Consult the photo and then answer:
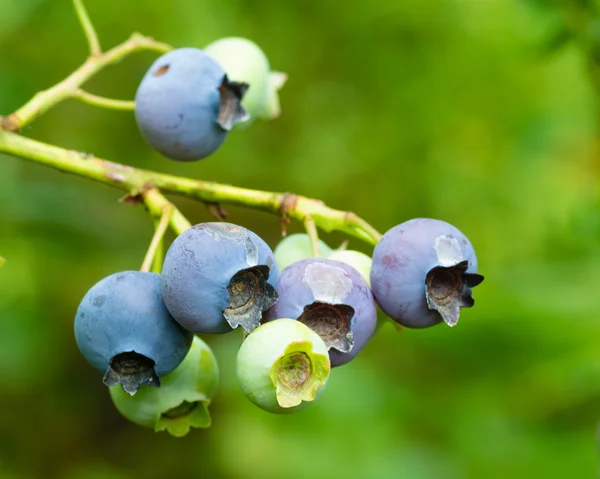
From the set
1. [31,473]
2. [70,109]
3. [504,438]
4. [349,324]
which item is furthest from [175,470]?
[349,324]

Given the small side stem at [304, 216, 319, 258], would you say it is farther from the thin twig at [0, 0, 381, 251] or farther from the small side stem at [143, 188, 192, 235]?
the small side stem at [143, 188, 192, 235]

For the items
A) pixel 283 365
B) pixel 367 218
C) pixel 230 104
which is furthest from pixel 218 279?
pixel 367 218

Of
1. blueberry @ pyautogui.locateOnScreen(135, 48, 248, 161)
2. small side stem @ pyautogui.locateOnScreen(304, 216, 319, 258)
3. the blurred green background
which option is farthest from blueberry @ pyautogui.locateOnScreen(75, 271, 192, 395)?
the blurred green background

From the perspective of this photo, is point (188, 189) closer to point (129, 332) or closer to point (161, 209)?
point (161, 209)

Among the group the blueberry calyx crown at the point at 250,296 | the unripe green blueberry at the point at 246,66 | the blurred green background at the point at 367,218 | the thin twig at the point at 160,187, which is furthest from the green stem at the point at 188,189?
the blurred green background at the point at 367,218

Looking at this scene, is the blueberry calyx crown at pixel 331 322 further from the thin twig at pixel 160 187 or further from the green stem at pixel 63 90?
the green stem at pixel 63 90

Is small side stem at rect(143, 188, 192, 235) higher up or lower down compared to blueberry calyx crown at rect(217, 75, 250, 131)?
lower down

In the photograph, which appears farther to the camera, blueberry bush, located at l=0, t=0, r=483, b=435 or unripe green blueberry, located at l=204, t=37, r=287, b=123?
unripe green blueberry, located at l=204, t=37, r=287, b=123
